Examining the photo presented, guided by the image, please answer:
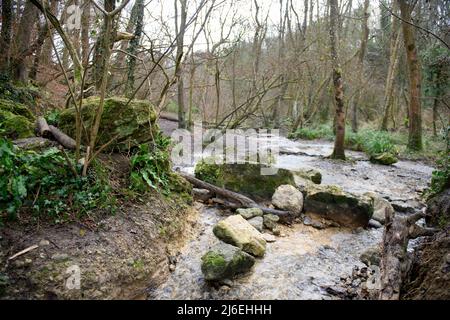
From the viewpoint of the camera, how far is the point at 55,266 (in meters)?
2.65

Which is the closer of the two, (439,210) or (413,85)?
(439,210)

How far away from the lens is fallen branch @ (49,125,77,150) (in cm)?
392

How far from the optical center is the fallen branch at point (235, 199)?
4.98m

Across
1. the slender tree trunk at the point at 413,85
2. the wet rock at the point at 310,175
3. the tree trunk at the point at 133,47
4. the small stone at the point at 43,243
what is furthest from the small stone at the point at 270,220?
the slender tree trunk at the point at 413,85

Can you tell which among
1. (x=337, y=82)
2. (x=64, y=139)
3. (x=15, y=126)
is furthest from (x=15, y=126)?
(x=337, y=82)

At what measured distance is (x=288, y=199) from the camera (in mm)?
5223

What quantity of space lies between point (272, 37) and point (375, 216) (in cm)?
1824

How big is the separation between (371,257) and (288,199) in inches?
68.8

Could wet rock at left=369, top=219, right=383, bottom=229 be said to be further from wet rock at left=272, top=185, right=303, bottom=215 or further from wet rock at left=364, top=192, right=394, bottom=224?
wet rock at left=272, top=185, right=303, bottom=215

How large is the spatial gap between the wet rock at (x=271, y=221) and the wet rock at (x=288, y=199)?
32 centimetres

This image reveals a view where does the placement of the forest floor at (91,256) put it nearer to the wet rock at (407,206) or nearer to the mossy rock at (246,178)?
the mossy rock at (246,178)

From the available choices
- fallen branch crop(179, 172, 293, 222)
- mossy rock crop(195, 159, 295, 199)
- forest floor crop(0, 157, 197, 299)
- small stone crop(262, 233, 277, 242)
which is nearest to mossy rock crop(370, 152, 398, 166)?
mossy rock crop(195, 159, 295, 199)

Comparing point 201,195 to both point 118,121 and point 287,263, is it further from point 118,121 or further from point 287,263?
point 287,263
